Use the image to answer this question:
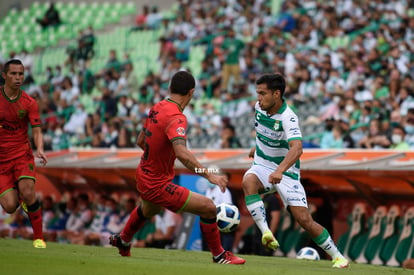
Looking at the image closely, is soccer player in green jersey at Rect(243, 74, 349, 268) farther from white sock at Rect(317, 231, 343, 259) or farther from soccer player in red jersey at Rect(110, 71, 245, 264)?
soccer player in red jersey at Rect(110, 71, 245, 264)

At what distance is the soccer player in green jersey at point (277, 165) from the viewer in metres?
10.5

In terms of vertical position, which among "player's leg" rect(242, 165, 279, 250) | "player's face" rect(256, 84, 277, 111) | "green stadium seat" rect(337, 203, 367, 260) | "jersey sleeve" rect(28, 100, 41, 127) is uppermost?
"player's face" rect(256, 84, 277, 111)

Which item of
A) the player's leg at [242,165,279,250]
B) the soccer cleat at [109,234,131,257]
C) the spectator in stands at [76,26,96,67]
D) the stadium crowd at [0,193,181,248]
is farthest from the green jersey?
the spectator in stands at [76,26,96,67]

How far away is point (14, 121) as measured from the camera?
11.9 meters

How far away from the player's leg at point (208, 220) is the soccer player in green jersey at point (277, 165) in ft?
1.69

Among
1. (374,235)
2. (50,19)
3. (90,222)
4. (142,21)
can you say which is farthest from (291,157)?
(50,19)

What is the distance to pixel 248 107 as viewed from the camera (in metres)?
23.8

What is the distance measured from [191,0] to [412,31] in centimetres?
1349

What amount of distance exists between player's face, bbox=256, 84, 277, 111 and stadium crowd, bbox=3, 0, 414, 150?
5.73m

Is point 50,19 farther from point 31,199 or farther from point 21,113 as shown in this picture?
point 31,199

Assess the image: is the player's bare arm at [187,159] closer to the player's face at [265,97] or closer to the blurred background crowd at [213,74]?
the player's face at [265,97]

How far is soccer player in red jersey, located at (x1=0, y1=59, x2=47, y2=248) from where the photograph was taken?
1174 cm

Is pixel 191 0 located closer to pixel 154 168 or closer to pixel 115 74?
pixel 115 74

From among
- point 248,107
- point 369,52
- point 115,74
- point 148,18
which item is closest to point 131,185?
point 248,107
